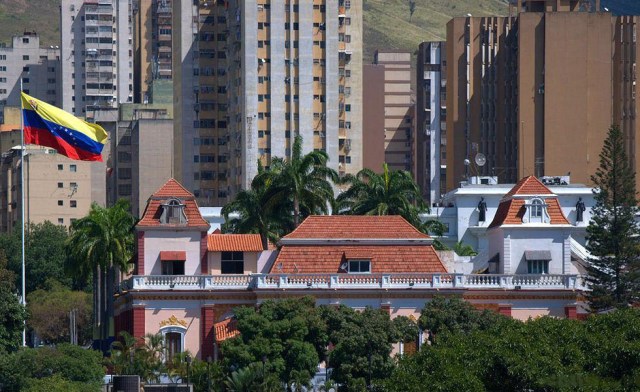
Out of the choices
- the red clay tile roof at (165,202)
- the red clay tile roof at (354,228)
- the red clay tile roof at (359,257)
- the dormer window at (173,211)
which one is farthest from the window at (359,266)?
the dormer window at (173,211)

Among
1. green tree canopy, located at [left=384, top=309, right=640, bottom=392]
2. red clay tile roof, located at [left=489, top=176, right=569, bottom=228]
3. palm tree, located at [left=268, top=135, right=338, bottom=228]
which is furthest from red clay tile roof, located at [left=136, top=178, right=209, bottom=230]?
green tree canopy, located at [left=384, top=309, right=640, bottom=392]

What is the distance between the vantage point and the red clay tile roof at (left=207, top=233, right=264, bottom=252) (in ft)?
419

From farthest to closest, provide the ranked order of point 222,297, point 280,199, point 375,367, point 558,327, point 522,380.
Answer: point 280,199 → point 222,297 → point 375,367 → point 558,327 → point 522,380

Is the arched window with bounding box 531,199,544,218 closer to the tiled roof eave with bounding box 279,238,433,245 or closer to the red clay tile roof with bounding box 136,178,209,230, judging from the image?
the tiled roof eave with bounding box 279,238,433,245

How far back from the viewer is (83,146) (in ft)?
380

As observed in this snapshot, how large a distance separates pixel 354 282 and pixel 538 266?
40.1 feet

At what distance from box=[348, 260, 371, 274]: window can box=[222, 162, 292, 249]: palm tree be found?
55.7 ft

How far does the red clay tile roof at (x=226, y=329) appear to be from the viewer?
118938 millimetres

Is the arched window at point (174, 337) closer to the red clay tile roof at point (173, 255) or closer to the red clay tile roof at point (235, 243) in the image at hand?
the red clay tile roof at point (173, 255)

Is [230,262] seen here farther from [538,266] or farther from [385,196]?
[385,196]

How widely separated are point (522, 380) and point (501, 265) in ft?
117

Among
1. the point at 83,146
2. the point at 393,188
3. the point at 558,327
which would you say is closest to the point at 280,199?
the point at 393,188

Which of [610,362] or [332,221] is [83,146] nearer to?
[332,221]

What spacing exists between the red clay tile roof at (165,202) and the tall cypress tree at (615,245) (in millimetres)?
22396
